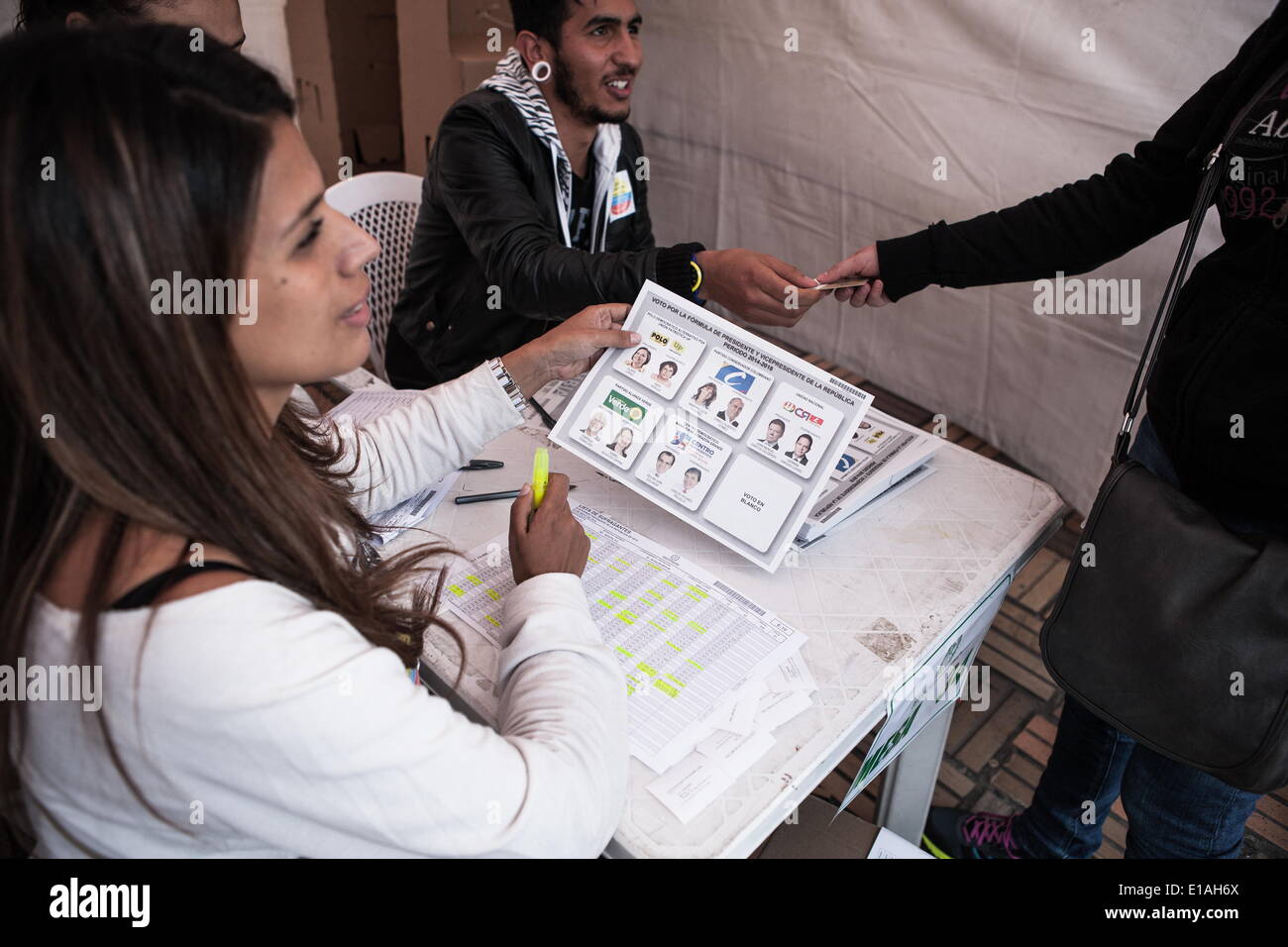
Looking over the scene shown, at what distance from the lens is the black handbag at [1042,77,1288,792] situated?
0.96 meters

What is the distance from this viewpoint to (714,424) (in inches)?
45.8

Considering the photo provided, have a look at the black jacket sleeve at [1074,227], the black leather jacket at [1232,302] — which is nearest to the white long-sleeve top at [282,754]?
the black leather jacket at [1232,302]

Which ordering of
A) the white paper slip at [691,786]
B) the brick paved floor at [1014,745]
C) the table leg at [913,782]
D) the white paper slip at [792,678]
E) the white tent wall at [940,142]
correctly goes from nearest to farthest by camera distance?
the white paper slip at [691,786], the white paper slip at [792,678], the table leg at [913,782], the brick paved floor at [1014,745], the white tent wall at [940,142]

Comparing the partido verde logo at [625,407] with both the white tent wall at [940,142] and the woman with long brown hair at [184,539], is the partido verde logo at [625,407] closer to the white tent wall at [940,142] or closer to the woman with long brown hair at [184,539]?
the woman with long brown hair at [184,539]

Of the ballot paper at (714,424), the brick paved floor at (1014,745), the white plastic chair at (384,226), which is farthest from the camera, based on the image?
the white plastic chair at (384,226)

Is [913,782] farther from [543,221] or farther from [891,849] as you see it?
[543,221]

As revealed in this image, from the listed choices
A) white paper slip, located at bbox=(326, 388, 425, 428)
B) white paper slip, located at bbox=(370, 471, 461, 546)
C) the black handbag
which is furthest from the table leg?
white paper slip, located at bbox=(326, 388, 425, 428)

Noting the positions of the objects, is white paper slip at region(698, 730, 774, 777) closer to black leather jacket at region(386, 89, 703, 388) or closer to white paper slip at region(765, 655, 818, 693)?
white paper slip at region(765, 655, 818, 693)

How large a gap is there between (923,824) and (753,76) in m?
2.63

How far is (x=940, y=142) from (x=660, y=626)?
7.12 feet

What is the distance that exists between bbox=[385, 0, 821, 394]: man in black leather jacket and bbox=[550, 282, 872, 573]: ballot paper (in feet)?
1.05

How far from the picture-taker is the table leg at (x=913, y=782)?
137cm

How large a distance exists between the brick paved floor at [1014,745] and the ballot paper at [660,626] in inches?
32.7
